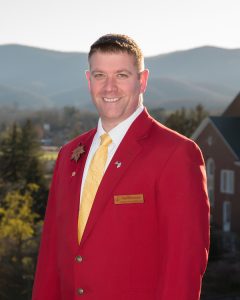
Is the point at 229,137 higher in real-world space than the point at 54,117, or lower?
lower

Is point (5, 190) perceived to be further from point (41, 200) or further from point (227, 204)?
point (227, 204)

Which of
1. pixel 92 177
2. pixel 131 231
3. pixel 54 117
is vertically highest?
pixel 54 117

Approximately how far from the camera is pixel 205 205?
3711 millimetres

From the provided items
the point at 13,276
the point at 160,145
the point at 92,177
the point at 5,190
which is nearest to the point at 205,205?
the point at 160,145

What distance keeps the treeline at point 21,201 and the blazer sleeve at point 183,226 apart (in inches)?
802

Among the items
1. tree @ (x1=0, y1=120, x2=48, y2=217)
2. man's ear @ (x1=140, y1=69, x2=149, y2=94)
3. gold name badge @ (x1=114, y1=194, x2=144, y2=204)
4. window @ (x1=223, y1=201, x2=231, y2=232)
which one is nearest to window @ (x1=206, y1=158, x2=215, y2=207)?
window @ (x1=223, y1=201, x2=231, y2=232)

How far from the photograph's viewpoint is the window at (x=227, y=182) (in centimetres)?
4019

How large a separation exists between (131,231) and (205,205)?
0.46 metres

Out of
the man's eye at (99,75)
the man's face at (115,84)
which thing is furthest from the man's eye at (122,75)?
the man's eye at (99,75)

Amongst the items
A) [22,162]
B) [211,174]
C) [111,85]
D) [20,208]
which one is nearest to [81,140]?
[111,85]

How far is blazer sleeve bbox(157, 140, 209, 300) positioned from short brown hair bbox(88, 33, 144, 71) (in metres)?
0.66

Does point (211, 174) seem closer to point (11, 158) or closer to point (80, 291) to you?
point (11, 158)

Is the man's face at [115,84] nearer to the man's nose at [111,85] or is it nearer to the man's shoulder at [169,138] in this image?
the man's nose at [111,85]

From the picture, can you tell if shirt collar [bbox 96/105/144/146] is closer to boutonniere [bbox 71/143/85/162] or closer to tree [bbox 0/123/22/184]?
boutonniere [bbox 71/143/85/162]
